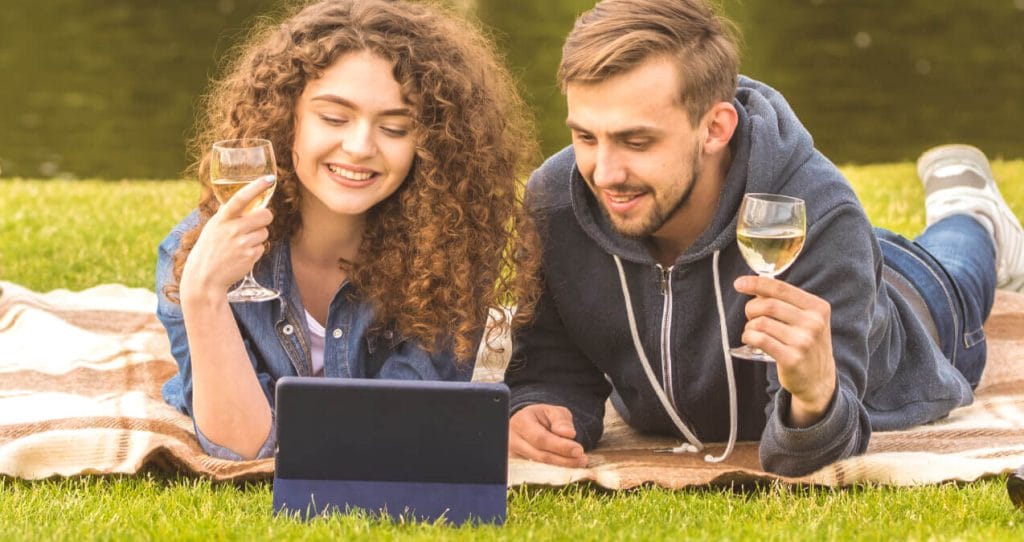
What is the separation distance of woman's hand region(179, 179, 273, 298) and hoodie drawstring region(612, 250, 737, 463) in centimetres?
126

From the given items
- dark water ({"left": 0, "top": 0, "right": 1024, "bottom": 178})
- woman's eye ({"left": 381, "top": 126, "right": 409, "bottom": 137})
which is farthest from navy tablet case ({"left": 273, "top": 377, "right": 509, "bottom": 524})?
dark water ({"left": 0, "top": 0, "right": 1024, "bottom": 178})

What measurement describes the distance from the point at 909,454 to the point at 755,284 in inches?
47.6

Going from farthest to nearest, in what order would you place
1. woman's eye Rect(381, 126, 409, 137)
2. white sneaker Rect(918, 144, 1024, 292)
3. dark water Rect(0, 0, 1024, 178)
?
1. dark water Rect(0, 0, 1024, 178)
2. white sneaker Rect(918, 144, 1024, 292)
3. woman's eye Rect(381, 126, 409, 137)

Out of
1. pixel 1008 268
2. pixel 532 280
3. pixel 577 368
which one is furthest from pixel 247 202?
pixel 1008 268

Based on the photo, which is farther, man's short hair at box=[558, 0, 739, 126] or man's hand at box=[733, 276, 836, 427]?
man's short hair at box=[558, 0, 739, 126]

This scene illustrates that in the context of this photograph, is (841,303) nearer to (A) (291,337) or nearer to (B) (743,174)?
(B) (743,174)

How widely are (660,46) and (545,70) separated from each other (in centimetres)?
1513

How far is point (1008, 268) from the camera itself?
6.96 m

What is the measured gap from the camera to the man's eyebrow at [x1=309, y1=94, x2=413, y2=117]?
4.52m

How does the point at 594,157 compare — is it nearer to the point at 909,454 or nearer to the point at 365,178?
the point at 365,178

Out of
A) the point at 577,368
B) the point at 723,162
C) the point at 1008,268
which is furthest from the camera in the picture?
the point at 1008,268

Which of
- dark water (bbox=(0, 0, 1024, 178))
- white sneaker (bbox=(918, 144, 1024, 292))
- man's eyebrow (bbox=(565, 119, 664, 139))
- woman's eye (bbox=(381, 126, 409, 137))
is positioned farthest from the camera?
dark water (bbox=(0, 0, 1024, 178))

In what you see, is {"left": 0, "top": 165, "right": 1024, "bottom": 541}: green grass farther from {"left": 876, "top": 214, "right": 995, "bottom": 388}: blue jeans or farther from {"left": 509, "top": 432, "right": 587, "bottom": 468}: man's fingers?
{"left": 876, "top": 214, "right": 995, "bottom": 388}: blue jeans

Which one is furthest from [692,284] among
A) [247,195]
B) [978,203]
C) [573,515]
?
[978,203]
